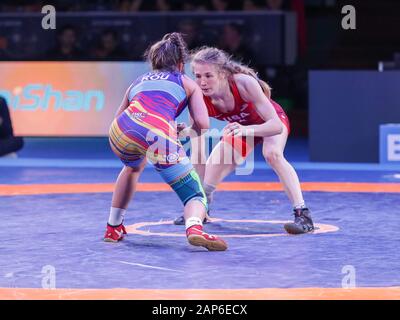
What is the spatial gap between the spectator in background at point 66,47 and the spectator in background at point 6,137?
2379mm

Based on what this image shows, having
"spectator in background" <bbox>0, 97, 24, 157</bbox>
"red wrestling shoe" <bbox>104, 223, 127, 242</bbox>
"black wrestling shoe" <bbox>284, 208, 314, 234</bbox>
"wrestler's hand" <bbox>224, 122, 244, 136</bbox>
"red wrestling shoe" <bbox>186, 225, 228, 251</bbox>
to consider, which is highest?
Answer: "wrestler's hand" <bbox>224, 122, 244, 136</bbox>

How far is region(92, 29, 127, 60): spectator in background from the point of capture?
48.1 feet

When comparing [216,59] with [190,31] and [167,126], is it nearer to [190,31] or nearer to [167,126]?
[167,126]

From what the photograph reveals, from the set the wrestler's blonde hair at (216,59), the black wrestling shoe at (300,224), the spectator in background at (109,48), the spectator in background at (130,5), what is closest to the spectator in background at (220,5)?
the spectator in background at (130,5)

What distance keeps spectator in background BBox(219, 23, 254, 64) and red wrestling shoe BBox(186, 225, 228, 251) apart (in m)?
8.36

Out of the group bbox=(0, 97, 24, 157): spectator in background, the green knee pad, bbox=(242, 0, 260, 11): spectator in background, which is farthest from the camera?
bbox=(242, 0, 260, 11): spectator in background

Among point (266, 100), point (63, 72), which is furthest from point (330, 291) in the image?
point (63, 72)

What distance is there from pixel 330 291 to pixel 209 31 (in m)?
10.3

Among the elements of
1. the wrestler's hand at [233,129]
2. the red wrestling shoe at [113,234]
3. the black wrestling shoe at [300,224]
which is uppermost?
the wrestler's hand at [233,129]

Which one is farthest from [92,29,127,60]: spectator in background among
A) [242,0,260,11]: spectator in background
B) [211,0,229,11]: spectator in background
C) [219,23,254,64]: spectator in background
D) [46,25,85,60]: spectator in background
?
[242,0,260,11]: spectator in background

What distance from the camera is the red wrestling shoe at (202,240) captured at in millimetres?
6223

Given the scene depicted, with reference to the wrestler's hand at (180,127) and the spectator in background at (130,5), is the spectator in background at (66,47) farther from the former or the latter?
the wrestler's hand at (180,127)

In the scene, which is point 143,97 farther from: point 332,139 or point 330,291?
point 332,139

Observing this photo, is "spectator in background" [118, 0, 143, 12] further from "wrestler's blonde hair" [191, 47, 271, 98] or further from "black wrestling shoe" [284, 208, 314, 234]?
"black wrestling shoe" [284, 208, 314, 234]
